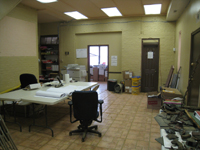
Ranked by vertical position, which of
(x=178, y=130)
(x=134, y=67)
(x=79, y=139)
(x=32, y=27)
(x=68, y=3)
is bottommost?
(x=79, y=139)

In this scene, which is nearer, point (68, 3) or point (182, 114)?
point (182, 114)

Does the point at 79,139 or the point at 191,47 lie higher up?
the point at 191,47

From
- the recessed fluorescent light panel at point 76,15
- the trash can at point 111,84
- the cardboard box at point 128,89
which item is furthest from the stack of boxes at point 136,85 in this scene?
the recessed fluorescent light panel at point 76,15

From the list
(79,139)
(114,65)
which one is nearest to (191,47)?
(79,139)

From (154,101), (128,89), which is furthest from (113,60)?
(154,101)

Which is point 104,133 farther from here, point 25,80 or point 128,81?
point 128,81

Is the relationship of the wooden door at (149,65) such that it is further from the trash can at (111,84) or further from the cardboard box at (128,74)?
the trash can at (111,84)

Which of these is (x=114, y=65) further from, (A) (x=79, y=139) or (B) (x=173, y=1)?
(A) (x=79, y=139)

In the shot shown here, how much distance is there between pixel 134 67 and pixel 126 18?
Result: 2.18 m

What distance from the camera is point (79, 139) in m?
3.11

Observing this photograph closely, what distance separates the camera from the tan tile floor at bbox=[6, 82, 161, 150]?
2.86 meters

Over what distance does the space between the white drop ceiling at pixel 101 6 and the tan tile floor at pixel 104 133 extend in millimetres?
3315

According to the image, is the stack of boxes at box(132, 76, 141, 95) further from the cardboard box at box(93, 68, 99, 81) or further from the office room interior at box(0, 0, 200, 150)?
the cardboard box at box(93, 68, 99, 81)

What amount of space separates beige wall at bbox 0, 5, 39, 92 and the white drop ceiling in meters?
→ 0.47
